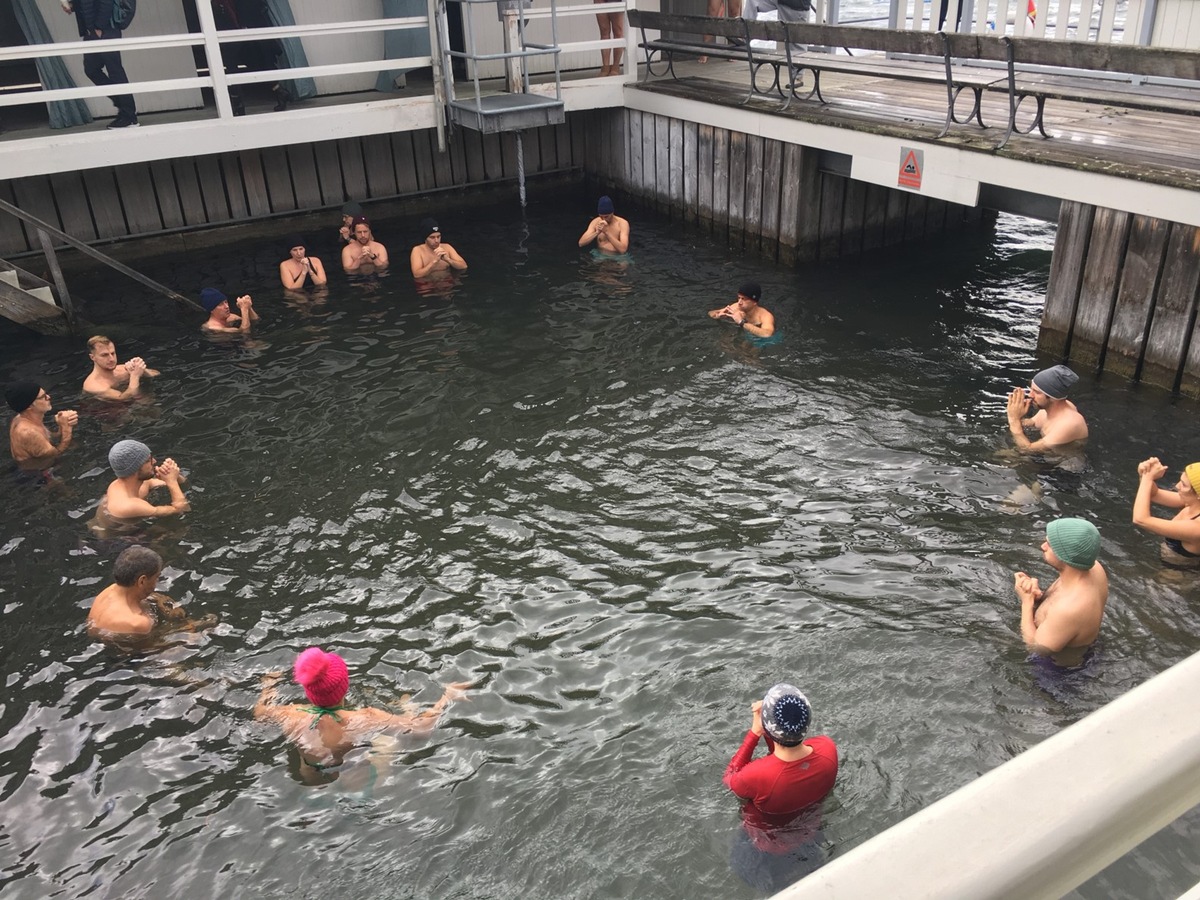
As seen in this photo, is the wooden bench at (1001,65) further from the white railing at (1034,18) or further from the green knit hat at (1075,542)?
the green knit hat at (1075,542)

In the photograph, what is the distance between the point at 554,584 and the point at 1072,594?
336 centimetres

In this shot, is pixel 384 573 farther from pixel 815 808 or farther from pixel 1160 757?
pixel 1160 757

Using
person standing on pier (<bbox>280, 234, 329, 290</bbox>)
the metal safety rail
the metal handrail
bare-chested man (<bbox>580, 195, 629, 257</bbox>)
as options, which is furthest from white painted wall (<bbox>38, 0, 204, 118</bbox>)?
bare-chested man (<bbox>580, 195, 629, 257</bbox>)

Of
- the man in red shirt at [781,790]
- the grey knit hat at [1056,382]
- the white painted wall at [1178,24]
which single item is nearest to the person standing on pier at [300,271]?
the grey knit hat at [1056,382]

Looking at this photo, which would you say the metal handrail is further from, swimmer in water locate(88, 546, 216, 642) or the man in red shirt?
the man in red shirt

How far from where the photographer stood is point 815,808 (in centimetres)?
501

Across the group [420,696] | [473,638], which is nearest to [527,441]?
[473,638]

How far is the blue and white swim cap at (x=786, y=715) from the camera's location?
4.59 meters

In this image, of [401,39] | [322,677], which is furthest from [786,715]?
[401,39]

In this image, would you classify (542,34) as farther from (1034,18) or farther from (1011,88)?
(1011,88)

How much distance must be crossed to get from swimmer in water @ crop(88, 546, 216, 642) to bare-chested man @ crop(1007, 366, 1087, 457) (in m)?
6.52

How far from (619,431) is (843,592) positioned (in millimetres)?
3025

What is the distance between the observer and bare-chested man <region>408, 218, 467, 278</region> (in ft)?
43.0

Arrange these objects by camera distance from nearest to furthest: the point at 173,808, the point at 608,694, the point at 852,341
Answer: the point at 173,808 → the point at 608,694 → the point at 852,341
